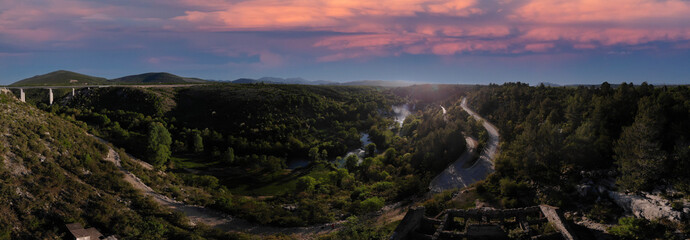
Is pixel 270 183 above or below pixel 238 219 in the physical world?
below

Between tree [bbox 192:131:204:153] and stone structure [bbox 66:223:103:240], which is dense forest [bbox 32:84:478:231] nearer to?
tree [bbox 192:131:204:153]

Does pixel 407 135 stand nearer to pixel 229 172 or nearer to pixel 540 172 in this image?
pixel 229 172

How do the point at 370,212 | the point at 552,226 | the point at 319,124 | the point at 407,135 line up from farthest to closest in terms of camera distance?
the point at 319,124 < the point at 407,135 < the point at 370,212 < the point at 552,226

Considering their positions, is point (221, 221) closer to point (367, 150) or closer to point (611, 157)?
point (611, 157)

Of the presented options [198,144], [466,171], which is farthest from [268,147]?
[466,171]

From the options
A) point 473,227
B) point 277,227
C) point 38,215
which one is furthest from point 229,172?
point 473,227

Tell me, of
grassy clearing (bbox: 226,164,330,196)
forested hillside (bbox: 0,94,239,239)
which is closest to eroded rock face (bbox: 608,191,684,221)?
forested hillside (bbox: 0,94,239,239)

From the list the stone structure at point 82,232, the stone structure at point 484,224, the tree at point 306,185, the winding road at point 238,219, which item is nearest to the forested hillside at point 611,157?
the stone structure at point 484,224
